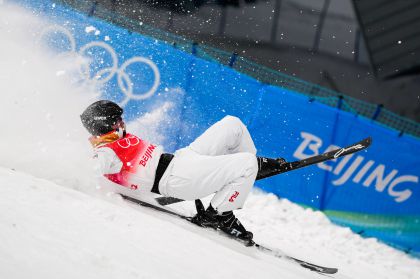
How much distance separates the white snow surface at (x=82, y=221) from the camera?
2404mm

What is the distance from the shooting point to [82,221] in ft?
9.29

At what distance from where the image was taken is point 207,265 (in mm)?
2707

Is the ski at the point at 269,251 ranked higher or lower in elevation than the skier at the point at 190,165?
lower

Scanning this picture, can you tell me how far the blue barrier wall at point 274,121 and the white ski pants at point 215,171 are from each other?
6.90ft

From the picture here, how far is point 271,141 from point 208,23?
580 cm

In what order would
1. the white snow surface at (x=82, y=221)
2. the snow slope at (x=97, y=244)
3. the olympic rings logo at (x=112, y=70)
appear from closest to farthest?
the snow slope at (x=97, y=244)
the white snow surface at (x=82, y=221)
the olympic rings logo at (x=112, y=70)

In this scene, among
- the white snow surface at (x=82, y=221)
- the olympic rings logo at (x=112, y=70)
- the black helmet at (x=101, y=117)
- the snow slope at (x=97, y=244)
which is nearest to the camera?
the snow slope at (x=97, y=244)

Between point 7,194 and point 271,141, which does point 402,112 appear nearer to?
point 271,141

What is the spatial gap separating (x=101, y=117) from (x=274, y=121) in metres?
2.85

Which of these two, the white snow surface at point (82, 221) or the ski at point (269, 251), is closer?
the white snow surface at point (82, 221)

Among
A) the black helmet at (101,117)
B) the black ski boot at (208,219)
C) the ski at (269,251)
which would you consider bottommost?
the ski at (269,251)

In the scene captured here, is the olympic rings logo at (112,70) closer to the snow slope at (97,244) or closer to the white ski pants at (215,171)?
the white ski pants at (215,171)

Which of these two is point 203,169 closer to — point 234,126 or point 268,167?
point 234,126

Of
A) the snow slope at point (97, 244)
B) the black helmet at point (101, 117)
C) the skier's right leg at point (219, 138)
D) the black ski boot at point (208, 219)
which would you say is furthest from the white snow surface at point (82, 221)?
the skier's right leg at point (219, 138)
